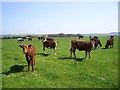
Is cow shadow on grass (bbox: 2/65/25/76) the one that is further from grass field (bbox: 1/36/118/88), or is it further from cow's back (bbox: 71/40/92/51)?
cow's back (bbox: 71/40/92/51)

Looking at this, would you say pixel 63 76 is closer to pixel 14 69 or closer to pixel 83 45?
pixel 14 69

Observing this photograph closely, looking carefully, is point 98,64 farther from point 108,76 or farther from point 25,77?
point 25,77

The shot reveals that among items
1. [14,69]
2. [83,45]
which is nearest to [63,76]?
[14,69]

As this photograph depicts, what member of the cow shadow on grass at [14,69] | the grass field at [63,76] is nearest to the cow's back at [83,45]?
the grass field at [63,76]

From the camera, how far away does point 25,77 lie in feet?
53.6

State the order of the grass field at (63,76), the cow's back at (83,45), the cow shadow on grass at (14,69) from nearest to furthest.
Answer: the grass field at (63,76), the cow shadow on grass at (14,69), the cow's back at (83,45)

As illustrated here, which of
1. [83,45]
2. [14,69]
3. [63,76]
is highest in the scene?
[83,45]

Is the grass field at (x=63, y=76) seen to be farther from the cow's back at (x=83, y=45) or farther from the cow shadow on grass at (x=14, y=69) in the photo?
the cow's back at (x=83, y=45)

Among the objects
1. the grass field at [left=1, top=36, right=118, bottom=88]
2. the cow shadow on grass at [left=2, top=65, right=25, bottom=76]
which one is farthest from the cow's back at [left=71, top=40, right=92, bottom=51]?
the cow shadow on grass at [left=2, top=65, right=25, bottom=76]

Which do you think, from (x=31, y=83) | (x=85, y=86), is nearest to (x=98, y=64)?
(x=85, y=86)

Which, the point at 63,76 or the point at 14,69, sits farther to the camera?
the point at 14,69

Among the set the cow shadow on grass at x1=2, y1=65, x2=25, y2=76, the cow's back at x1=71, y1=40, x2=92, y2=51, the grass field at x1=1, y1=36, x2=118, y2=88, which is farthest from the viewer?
the cow's back at x1=71, y1=40, x2=92, y2=51

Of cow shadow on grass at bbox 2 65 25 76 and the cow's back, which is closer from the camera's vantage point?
cow shadow on grass at bbox 2 65 25 76

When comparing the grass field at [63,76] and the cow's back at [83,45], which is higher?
the cow's back at [83,45]
